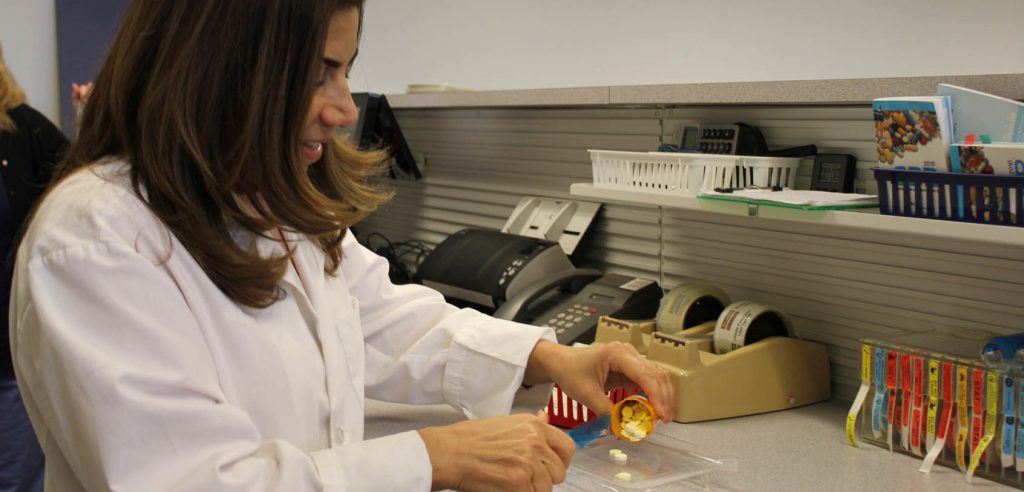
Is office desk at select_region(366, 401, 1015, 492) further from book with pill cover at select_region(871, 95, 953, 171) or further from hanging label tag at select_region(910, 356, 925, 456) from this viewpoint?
book with pill cover at select_region(871, 95, 953, 171)

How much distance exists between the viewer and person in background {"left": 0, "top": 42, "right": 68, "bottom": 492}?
220 centimetres

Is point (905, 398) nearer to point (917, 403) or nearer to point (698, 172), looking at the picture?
point (917, 403)

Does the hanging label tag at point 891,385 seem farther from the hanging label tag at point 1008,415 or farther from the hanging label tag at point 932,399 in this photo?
the hanging label tag at point 1008,415

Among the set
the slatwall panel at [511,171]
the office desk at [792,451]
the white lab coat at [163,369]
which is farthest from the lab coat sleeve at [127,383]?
the slatwall panel at [511,171]

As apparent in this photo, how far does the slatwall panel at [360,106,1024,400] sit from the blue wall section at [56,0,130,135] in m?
2.01

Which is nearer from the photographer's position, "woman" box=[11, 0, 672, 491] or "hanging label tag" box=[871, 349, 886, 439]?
"woman" box=[11, 0, 672, 491]

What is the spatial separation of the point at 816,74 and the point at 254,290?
7.94 feet

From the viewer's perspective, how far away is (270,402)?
40.9 inches

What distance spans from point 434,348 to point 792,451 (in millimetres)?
590

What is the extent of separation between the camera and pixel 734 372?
1620 mm

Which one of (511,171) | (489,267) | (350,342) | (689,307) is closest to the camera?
(350,342)

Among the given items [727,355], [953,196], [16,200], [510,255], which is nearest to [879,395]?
[727,355]

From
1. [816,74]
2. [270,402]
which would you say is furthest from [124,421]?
[816,74]

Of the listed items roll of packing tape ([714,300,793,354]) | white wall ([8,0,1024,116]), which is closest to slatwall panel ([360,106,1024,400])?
roll of packing tape ([714,300,793,354])
